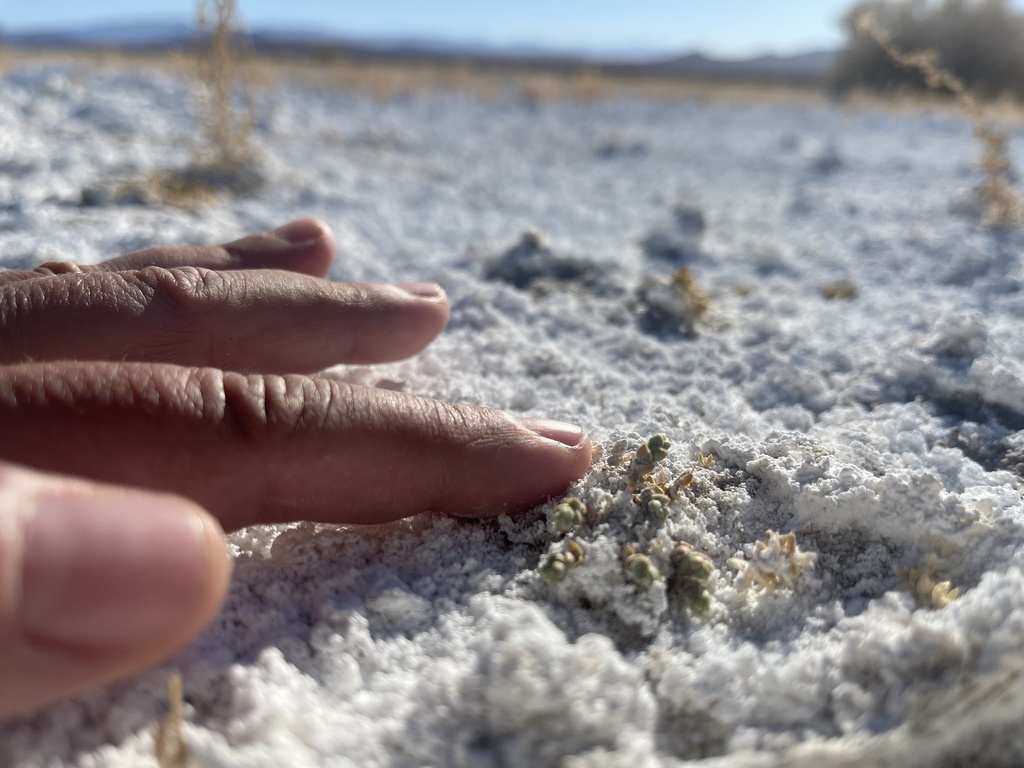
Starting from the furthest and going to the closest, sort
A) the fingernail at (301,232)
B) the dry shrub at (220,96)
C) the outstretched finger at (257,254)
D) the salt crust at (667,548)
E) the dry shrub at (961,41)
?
1. the dry shrub at (961,41)
2. the dry shrub at (220,96)
3. the fingernail at (301,232)
4. the outstretched finger at (257,254)
5. the salt crust at (667,548)

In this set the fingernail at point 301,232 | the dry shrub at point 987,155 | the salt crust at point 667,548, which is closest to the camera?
the salt crust at point 667,548

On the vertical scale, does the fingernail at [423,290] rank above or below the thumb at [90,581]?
above

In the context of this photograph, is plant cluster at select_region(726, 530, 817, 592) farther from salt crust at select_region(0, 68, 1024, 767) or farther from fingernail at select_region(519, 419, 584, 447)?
fingernail at select_region(519, 419, 584, 447)

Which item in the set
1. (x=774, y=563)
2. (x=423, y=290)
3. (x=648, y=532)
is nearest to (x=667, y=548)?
(x=648, y=532)

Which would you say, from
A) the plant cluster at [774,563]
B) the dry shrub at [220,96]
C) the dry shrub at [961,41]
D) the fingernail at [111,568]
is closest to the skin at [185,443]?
the fingernail at [111,568]

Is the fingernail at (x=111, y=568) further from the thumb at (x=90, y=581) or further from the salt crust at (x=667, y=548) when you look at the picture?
the salt crust at (x=667, y=548)

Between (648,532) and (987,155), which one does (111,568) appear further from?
(987,155)

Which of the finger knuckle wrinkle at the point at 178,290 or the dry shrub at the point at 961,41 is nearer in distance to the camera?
the finger knuckle wrinkle at the point at 178,290
